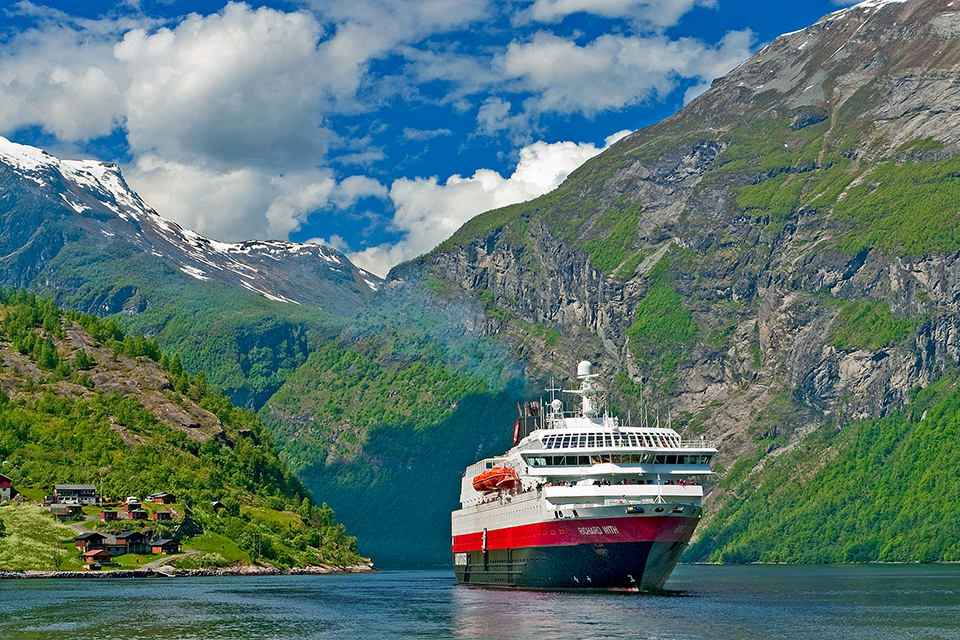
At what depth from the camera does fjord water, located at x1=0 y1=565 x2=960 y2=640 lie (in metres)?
118

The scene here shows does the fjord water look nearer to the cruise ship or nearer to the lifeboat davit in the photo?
the cruise ship

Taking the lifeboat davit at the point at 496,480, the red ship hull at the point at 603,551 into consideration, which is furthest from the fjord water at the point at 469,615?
the lifeboat davit at the point at 496,480

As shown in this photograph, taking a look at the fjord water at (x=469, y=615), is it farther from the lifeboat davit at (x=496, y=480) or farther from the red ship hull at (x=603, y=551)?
the lifeboat davit at (x=496, y=480)

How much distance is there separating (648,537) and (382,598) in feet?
167

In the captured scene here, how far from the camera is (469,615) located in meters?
139

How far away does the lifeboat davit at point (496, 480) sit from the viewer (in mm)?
174500

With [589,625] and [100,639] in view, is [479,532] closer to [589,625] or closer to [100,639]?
[589,625]

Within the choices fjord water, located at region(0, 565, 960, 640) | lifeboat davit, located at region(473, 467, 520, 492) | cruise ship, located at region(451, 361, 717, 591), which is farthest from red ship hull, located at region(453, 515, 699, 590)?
lifeboat davit, located at region(473, 467, 520, 492)

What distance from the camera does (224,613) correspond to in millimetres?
143000

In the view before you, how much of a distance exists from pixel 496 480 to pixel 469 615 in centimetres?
4111

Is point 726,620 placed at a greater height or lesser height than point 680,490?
lesser

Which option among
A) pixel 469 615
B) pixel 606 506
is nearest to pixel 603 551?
pixel 606 506

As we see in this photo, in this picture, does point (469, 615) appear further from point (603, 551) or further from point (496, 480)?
point (496, 480)

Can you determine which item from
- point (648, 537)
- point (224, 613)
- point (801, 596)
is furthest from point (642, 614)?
point (801, 596)
